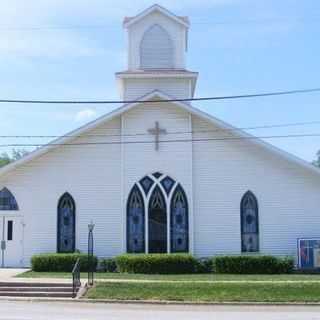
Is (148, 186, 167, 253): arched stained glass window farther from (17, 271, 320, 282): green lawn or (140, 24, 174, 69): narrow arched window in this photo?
(140, 24, 174, 69): narrow arched window

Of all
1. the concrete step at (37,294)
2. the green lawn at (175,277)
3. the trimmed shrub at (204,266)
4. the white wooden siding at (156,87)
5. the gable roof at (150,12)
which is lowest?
the concrete step at (37,294)

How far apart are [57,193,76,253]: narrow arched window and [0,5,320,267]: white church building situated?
0.15 ft

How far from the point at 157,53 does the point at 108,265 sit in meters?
11.0

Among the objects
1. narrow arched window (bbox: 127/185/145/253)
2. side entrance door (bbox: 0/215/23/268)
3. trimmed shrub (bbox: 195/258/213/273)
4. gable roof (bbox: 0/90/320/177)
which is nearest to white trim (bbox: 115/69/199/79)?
gable roof (bbox: 0/90/320/177)

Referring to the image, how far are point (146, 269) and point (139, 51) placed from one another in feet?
37.5

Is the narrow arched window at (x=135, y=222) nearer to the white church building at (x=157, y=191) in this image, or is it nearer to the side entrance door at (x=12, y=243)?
the white church building at (x=157, y=191)

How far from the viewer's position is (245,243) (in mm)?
31719

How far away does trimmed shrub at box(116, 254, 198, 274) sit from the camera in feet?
94.8

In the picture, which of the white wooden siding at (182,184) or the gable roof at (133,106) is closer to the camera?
the gable roof at (133,106)

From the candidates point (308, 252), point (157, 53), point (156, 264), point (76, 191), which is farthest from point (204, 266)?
point (157, 53)

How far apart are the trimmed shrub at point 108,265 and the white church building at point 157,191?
1021 mm

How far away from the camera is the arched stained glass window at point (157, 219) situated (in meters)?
31.9

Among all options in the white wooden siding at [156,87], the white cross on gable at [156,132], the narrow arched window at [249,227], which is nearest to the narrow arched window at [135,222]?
the white cross on gable at [156,132]

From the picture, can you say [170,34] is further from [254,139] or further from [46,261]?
[46,261]
